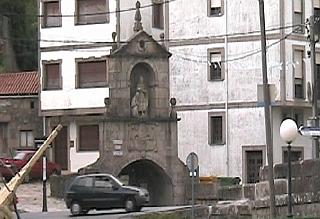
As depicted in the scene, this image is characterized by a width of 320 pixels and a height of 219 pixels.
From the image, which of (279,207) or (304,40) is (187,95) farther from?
(279,207)

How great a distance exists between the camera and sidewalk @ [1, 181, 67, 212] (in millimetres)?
49459

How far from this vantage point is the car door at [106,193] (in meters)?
45.8

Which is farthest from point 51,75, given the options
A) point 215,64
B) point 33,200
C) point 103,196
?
point 103,196

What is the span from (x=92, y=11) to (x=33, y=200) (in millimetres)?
17112

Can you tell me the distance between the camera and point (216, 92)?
210ft

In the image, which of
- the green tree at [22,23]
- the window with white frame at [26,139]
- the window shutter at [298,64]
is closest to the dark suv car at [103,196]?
the window shutter at [298,64]

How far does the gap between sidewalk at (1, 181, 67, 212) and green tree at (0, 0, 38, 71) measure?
2326 cm

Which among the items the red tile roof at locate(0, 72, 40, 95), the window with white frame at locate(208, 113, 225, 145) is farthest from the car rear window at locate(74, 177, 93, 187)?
the red tile roof at locate(0, 72, 40, 95)

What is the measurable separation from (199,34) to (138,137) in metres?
13.5

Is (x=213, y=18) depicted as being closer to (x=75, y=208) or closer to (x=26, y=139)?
(x=26, y=139)

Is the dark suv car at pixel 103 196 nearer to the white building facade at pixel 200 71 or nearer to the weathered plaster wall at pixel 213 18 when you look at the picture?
the white building facade at pixel 200 71

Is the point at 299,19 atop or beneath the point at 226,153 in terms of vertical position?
atop

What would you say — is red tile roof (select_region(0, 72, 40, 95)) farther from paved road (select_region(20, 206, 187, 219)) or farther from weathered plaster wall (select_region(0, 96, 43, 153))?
paved road (select_region(20, 206, 187, 219))

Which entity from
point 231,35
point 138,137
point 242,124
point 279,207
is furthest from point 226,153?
point 279,207
